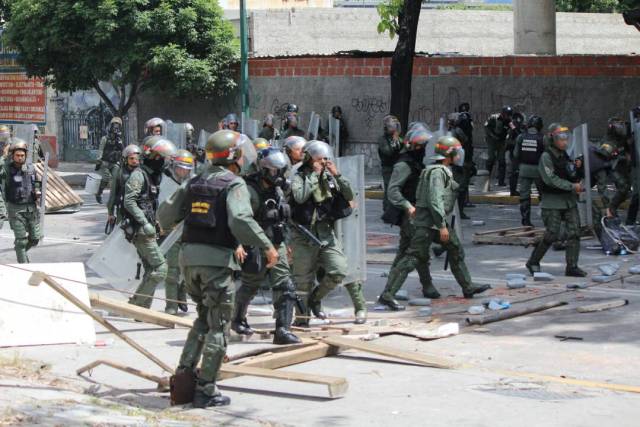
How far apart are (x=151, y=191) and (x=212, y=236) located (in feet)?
12.7

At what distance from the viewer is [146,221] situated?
10977 mm

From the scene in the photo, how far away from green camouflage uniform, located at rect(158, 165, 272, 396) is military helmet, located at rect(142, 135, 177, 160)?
371cm

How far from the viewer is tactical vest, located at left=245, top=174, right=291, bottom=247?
942cm

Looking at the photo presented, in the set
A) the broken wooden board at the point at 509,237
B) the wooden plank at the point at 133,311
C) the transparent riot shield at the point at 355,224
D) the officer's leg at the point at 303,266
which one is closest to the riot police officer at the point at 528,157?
the broken wooden board at the point at 509,237

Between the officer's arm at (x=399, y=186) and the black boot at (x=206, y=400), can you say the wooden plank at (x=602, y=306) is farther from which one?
the black boot at (x=206, y=400)

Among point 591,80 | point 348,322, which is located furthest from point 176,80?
point 348,322

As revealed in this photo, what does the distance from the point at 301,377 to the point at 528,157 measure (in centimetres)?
1020

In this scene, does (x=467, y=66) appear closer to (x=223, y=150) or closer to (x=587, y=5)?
(x=223, y=150)

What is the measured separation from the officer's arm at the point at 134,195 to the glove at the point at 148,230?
4 centimetres

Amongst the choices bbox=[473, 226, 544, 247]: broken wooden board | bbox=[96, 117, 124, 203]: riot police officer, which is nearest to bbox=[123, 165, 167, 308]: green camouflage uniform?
bbox=[473, 226, 544, 247]: broken wooden board

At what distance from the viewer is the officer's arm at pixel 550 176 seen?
12.6 m

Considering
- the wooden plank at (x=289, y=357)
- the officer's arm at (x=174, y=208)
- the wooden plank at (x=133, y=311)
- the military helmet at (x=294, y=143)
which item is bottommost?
the wooden plank at (x=289, y=357)

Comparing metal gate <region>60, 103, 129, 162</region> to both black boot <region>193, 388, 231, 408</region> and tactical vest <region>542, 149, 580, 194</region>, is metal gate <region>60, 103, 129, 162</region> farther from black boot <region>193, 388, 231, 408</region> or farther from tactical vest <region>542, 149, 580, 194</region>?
black boot <region>193, 388, 231, 408</region>

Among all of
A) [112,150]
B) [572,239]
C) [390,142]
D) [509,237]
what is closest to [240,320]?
[572,239]
